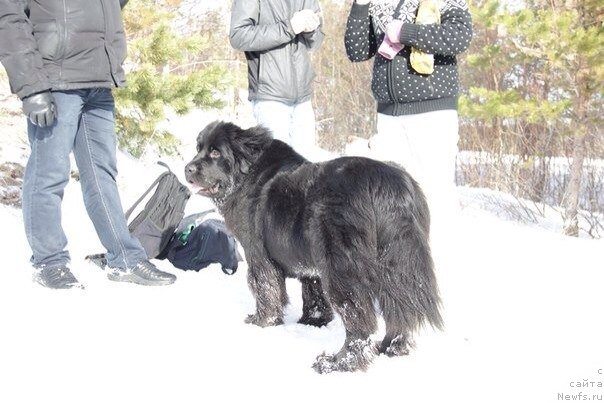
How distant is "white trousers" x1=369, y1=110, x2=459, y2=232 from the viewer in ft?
12.0

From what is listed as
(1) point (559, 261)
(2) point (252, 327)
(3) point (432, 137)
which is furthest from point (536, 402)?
(1) point (559, 261)

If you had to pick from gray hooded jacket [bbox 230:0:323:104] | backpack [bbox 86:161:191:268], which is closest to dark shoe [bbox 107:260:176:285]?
backpack [bbox 86:161:191:268]

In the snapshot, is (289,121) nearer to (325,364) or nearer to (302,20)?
(302,20)

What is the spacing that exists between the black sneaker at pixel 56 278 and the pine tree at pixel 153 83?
307 cm

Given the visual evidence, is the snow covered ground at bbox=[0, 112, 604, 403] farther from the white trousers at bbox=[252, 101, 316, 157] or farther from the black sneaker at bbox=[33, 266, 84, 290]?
the white trousers at bbox=[252, 101, 316, 157]

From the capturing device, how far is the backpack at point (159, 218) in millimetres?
4516

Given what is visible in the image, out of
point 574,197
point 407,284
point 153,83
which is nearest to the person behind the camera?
point 407,284

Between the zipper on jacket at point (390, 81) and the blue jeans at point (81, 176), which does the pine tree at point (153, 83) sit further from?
the zipper on jacket at point (390, 81)

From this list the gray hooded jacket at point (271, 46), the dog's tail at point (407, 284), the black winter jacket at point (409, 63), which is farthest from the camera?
the gray hooded jacket at point (271, 46)

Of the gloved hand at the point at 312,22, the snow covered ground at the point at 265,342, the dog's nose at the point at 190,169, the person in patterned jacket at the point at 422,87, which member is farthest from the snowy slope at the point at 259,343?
the gloved hand at the point at 312,22

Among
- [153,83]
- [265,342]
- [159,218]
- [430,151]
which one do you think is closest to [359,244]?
[265,342]

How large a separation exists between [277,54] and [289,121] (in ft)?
1.52

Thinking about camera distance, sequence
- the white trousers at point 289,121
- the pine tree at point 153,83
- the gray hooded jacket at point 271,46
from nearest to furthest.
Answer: the gray hooded jacket at point 271,46, the white trousers at point 289,121, the pine tree at point 153,83

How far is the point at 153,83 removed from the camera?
21.7ft
